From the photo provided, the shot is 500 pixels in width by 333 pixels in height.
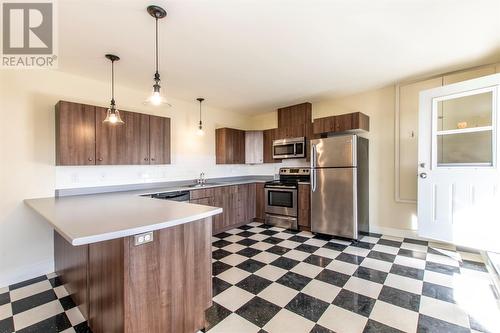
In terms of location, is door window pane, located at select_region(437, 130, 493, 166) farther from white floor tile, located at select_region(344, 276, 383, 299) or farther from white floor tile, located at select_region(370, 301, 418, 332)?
white floor tile, located at select_region(370, 301, 418, 332)

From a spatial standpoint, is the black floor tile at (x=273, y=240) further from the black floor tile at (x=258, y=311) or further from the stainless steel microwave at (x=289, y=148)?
the stainless steel microwave at (x=289, y=148)

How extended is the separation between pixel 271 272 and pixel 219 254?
33.7 inches

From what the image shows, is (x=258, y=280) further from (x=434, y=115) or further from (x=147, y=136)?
(x=434, y=115)

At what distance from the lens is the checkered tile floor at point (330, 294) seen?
172cm

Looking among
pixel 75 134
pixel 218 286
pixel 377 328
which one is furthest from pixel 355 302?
pixel 75 134

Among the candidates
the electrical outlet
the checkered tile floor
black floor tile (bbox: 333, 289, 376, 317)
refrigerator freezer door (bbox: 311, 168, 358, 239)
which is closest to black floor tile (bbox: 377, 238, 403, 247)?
the checkered tile floor

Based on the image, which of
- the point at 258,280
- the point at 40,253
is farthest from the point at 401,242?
the point at 40,253

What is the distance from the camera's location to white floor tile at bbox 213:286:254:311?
6.41 feet

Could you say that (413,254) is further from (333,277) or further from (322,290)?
(322,290)

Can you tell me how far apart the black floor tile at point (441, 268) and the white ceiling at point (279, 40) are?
2.46m

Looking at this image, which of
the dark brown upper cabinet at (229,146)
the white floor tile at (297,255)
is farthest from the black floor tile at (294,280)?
the dark brown upper cabinet at (229,146)

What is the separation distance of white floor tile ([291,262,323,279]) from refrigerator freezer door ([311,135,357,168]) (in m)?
1.68

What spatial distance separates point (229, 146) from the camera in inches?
187

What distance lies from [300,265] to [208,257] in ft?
4.58
